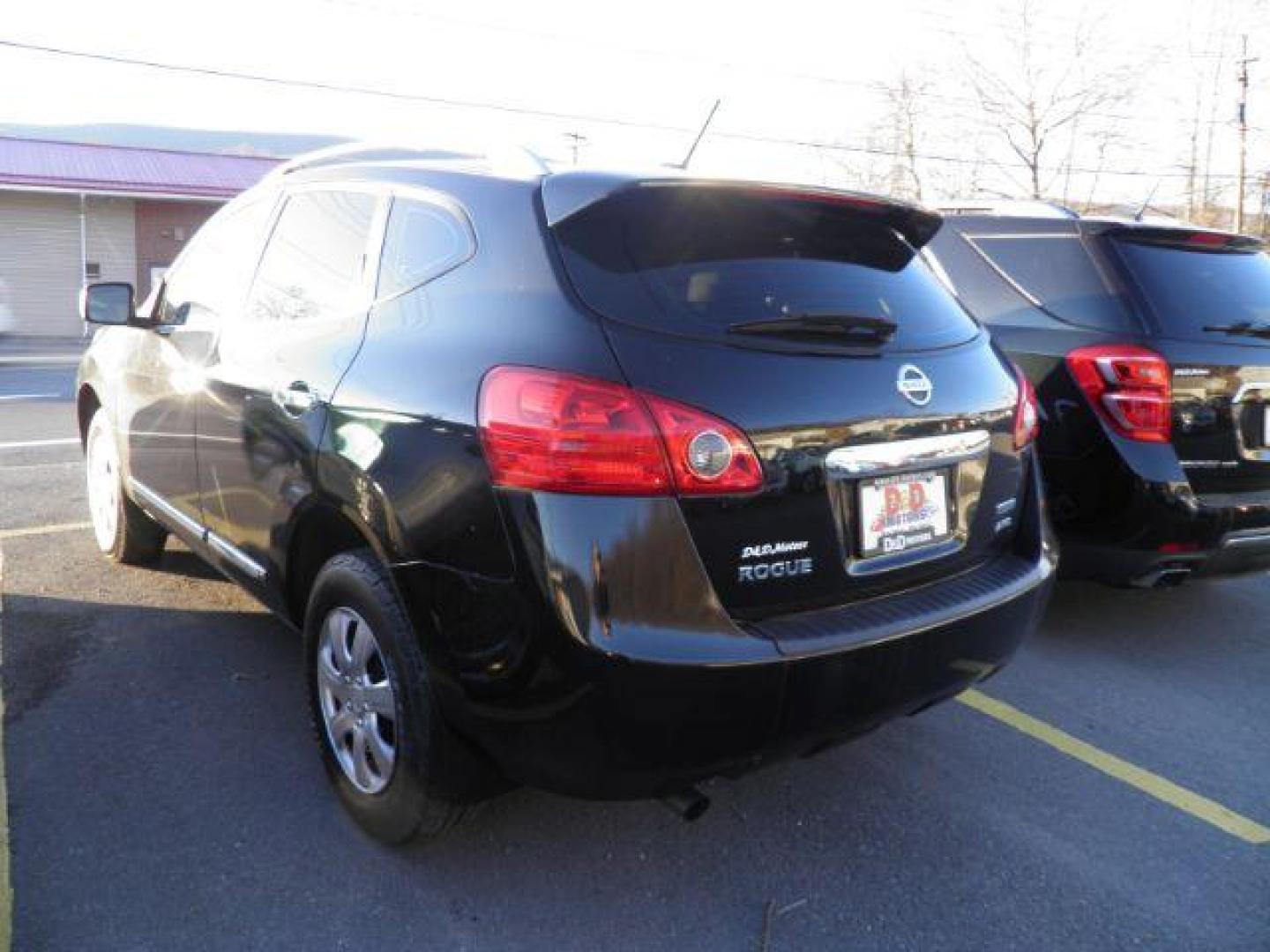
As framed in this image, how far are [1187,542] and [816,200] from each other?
92.3 inches

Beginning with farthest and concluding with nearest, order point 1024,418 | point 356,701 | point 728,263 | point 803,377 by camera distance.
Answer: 1. point 1024,418
2. point 356,701
3. point 728,263
4. point 803,377

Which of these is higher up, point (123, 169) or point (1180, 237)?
point (123, 169)

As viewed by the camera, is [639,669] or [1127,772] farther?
[1127,772]

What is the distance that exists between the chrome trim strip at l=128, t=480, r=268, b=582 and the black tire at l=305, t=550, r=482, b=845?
0.70m

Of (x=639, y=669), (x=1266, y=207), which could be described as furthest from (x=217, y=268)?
(x=1266, y=207)

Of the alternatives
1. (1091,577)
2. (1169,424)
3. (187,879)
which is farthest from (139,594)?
(1169,424)

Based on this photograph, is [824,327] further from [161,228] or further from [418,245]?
[161,228]

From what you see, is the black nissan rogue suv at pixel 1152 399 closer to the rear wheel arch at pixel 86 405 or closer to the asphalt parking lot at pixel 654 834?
the asphalt parking lot at pixel 654 834

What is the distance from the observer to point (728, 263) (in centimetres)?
244

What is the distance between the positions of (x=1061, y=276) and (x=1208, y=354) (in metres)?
0.70

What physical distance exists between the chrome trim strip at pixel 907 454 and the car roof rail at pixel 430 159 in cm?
103

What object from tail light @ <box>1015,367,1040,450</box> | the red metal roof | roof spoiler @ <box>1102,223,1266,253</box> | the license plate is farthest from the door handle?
the red metal roof

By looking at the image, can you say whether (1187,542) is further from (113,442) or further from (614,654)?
(113,442)

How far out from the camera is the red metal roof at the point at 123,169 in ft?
86.9
